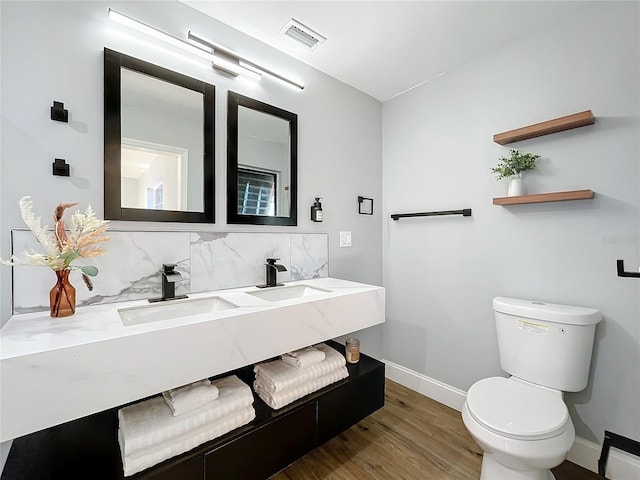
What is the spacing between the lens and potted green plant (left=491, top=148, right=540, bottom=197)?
5.21ft

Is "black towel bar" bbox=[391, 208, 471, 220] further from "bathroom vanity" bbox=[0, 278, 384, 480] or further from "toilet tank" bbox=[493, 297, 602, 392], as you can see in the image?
"bathroom vanity" bbox=[0, 278, 384, 480]

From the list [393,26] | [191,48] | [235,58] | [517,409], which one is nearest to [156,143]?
[191,48]

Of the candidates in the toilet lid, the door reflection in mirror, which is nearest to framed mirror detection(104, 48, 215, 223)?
the door reflection in mirror

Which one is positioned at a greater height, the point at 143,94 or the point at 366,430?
the point at 143,94

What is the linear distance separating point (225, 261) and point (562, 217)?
1.83 meters

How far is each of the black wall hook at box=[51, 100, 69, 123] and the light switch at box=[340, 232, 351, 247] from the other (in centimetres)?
161

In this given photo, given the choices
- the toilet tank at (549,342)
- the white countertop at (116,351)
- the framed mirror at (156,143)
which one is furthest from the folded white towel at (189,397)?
the toilet tank at (549,342)

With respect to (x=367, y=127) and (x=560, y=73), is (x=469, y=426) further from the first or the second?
(x=367, y=127)

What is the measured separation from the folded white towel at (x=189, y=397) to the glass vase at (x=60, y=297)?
0.50 metres

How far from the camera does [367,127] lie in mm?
2326

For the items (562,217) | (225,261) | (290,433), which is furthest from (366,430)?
(562,217)

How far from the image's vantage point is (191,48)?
1436 millimetres

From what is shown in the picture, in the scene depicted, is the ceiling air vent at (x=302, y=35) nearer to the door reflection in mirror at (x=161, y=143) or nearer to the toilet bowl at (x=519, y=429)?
the door reflection in mirror at (x=161, y=143)

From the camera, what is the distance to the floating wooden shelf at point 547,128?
1394mm
